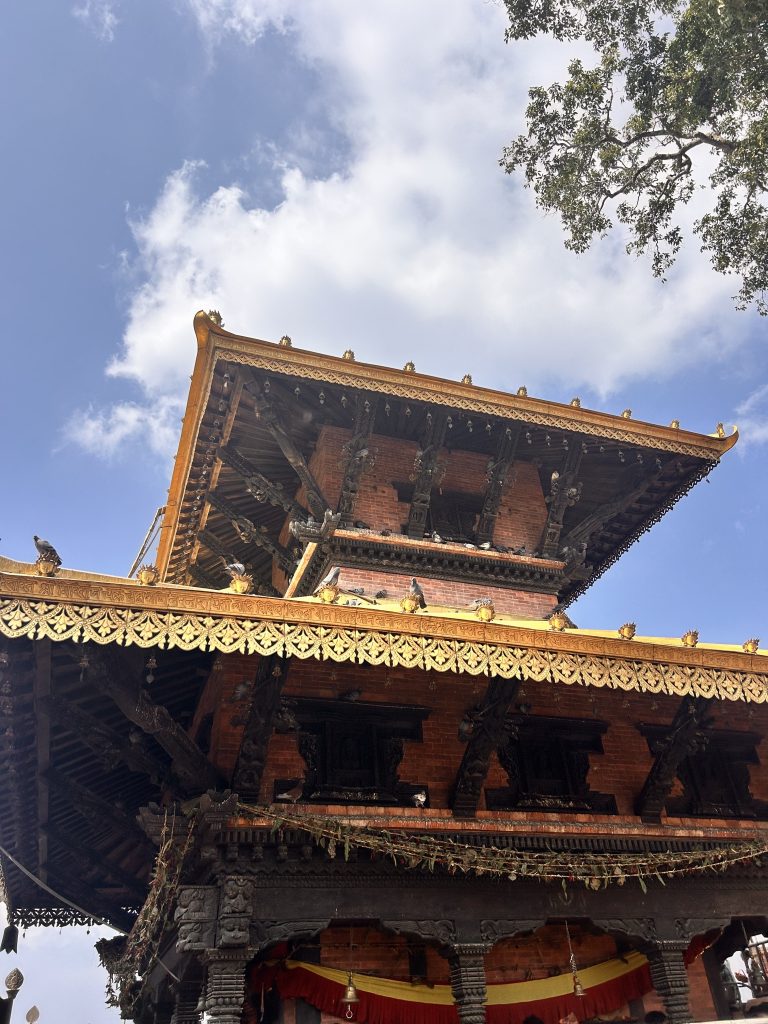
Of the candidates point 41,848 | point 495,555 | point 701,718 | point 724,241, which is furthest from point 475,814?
point 724,241

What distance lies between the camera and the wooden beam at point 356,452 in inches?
394

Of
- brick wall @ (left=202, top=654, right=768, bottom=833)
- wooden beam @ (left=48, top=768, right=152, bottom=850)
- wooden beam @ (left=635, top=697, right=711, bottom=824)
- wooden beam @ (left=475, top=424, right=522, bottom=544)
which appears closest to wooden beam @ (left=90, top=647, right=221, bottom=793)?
brick wall @ (left=202, top=654, right=768, bottom=833)

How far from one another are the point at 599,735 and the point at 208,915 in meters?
4.37

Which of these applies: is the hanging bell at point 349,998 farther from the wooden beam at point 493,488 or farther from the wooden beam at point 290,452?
the wooden beam at point 493,488

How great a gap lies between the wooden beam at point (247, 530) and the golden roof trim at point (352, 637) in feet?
17.3

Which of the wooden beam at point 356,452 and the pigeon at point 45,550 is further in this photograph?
the wooden beam at point 356,452

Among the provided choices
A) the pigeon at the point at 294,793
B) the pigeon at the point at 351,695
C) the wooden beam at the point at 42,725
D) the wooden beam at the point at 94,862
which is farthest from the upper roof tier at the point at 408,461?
the wooden beam at the point at 94,862

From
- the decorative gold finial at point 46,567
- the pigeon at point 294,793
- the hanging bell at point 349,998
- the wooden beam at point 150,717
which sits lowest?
the hanging bell at point 349,998

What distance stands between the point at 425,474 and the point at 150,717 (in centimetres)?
526

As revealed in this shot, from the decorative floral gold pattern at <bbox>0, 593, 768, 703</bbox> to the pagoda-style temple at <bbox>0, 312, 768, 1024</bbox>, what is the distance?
20 millimetres

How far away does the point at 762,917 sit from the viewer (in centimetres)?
783

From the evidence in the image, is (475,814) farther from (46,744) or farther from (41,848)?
(41,848)

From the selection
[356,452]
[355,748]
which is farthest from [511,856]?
[356,452]

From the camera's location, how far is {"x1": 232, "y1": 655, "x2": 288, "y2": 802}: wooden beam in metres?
6.39
